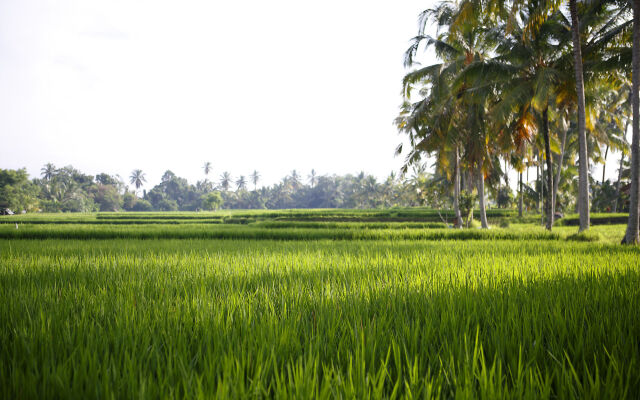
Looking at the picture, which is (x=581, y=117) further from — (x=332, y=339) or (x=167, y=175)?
(x=167, y=175)

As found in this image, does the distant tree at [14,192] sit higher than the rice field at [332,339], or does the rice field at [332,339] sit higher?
the distant tree at [14,192]

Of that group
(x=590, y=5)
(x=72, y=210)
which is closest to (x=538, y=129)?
(x=590, y=5)

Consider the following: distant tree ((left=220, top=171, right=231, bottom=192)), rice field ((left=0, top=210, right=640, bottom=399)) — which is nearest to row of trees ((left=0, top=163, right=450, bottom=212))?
distant tree ((left=220, top=171, right=231, bottom=192))

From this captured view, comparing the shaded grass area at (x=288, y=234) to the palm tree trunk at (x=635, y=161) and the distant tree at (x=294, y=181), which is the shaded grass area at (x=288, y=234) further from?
the distant tree at (x=294, y=181)

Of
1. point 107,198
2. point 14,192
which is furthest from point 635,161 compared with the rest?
point 107,198

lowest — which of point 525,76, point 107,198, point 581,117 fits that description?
point 107,198

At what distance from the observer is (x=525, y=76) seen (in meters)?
9.82

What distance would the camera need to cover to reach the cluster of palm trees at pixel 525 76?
7.27 metres

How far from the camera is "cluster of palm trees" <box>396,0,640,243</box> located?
7273 millimetres

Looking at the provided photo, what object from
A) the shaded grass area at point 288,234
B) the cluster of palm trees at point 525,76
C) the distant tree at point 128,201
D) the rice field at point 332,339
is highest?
the cluster of palm trees at point 525,76

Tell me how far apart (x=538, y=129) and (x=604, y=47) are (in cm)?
416

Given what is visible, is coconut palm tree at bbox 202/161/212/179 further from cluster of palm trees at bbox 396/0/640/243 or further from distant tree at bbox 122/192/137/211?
cluster of palm trees at bbox 396/0/640/243

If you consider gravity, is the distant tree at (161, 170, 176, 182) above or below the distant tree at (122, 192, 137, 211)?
above

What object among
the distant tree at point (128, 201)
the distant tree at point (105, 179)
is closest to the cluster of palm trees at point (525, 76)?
the distant tree at point (128, 201)
